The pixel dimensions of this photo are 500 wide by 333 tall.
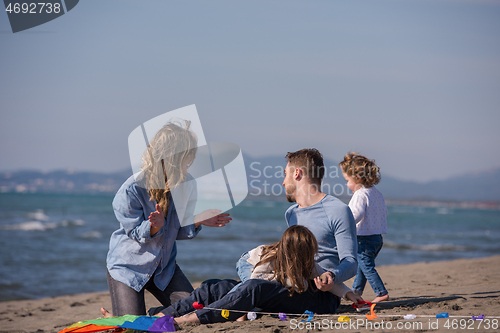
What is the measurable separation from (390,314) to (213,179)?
1.96 metres

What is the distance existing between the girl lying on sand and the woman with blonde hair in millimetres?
241

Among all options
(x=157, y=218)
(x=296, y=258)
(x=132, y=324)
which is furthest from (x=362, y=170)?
(x=132, y=324)

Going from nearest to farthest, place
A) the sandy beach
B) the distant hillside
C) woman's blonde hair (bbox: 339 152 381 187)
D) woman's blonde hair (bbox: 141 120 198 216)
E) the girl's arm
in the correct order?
the sandy beach → woman's blonde hair (bbox: 141 120 198 216) → the girl's arm → woman's blonde hair (bbox: 339 152 381 187) → the distant hillside

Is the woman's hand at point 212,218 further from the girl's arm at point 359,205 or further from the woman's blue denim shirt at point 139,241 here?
the girl's arm at point 359,205

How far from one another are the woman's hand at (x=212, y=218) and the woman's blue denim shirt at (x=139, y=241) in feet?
0.37

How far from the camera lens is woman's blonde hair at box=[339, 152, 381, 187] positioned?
179 inches

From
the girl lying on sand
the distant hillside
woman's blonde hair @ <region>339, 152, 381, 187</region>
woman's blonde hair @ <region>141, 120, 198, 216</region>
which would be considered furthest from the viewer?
the distant hillside

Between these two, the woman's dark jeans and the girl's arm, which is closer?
the woman's dark jeans

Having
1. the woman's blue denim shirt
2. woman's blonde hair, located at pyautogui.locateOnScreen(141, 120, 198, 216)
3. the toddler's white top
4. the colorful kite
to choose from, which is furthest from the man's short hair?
the colorful kite

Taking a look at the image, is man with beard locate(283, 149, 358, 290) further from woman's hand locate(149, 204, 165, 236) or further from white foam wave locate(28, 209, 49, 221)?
white foam wave locate(28, 209, 49, 221)

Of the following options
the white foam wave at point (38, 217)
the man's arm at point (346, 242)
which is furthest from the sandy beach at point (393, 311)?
the white foam wave at point (38, 217)

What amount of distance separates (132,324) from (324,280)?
1479mm

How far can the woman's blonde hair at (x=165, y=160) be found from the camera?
3.30m

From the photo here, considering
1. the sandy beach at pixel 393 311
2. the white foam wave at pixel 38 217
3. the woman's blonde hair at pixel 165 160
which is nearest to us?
the sandy beach at pixel 393 311
